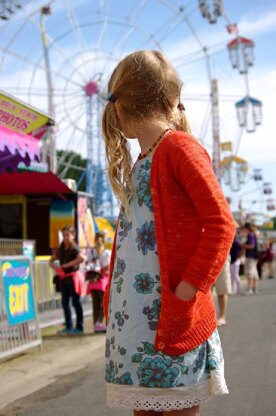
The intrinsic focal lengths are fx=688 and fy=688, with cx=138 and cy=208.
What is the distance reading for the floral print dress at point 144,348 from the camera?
2.26m

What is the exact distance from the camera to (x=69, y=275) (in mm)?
10438

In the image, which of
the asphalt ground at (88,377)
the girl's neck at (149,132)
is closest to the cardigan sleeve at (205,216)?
the girl's neck at (149,132)

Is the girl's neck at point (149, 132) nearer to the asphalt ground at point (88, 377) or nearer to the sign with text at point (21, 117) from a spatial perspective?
the asphalt ground at point (88, 377)

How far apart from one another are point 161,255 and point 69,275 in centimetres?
827

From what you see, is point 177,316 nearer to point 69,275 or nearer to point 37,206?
point 69,275


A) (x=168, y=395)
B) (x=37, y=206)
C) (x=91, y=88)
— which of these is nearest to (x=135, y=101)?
(x=168, y=395)

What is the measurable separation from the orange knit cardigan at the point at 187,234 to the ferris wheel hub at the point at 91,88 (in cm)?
2833

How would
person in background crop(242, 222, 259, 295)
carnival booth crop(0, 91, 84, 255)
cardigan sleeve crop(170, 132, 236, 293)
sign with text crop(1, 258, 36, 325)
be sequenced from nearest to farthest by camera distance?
cardigan sleeve crop(170, 132, 236, 293) < sign with text crop(1, 258, 36, 325) < carnival booth crop(0, 91, 84, 255) < person in background crop(242, 222, 259, 295)

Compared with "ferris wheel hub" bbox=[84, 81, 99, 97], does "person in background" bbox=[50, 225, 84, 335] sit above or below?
below

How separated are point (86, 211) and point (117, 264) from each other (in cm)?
1460

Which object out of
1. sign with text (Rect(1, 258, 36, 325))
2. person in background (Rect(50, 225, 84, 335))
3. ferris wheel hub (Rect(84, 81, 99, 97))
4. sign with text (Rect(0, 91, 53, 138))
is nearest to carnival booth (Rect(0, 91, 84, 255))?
person in background (Rect(50, 225, 84, 335))

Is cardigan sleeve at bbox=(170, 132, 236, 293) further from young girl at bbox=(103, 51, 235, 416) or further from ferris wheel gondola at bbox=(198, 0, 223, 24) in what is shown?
ferris wheel gondola at bbox=(198, 0, 223, 24)

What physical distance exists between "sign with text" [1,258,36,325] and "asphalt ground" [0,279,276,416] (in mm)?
486

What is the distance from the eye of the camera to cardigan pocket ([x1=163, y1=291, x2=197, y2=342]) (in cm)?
220
